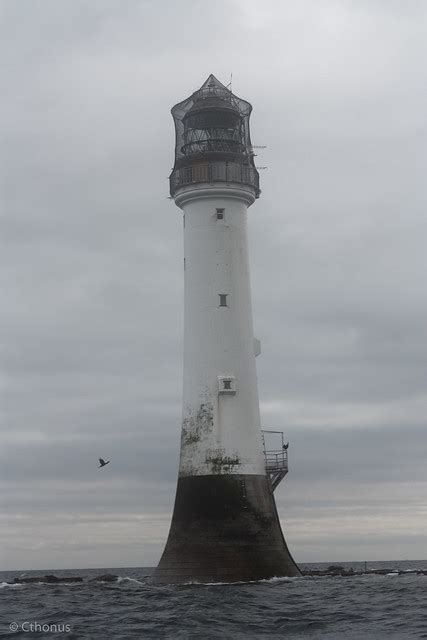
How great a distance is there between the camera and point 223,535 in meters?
37.8

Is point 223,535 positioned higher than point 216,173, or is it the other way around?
point 216,173

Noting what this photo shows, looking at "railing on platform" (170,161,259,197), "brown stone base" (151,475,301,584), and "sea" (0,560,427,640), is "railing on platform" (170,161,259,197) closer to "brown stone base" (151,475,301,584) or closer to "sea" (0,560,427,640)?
"brown stone base" (151,475,301,584)

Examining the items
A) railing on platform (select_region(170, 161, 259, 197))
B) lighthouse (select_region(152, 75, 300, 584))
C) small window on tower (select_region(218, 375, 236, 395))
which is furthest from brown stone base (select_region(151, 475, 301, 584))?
railing on platform (select_region(170, 161, 259, 197))

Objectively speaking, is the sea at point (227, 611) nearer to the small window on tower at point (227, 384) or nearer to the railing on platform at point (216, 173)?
the small window on tower at point (227, 384)

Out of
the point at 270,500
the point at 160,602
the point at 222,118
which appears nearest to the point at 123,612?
the point at 160,602

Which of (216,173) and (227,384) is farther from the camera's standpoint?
(216,173)

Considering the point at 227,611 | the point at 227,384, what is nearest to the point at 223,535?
the point at 227,384

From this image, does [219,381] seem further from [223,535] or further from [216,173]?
[216,173]

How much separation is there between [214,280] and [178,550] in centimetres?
1077

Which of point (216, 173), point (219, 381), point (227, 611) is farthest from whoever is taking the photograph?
point (216, 173)

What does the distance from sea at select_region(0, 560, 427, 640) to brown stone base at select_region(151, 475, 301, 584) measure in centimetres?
73

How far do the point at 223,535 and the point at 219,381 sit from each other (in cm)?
600

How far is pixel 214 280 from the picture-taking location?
4019 centimetres

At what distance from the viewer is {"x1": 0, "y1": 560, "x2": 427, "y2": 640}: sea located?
81.5 ft
